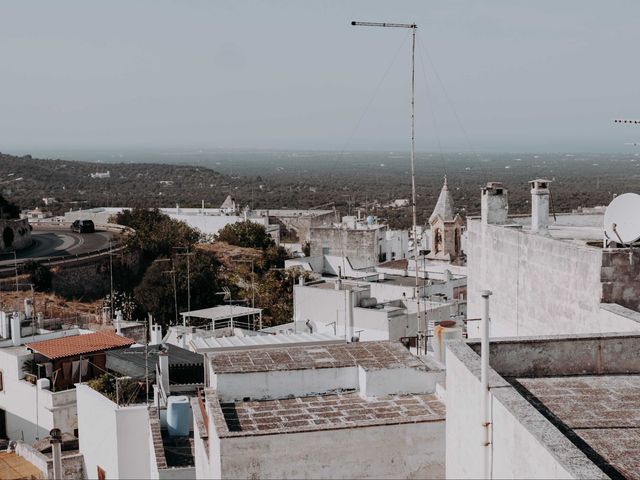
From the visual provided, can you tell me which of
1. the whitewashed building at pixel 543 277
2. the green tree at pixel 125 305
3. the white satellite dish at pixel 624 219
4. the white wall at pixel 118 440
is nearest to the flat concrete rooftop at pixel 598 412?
the whitewashed building at pixel 543 277

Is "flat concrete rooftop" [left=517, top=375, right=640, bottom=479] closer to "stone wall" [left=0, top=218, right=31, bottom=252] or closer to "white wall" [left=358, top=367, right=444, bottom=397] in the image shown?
"white wall" [left=358, top=367, right=444, bottom=397]

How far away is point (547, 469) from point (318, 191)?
5258 inches

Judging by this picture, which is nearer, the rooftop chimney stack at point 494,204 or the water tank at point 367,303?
the rooftop chimney stack at point 494,204

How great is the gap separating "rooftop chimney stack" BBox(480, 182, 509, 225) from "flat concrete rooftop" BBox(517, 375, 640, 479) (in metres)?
6.41

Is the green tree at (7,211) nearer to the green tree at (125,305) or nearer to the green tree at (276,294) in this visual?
the green tree at (125,305)

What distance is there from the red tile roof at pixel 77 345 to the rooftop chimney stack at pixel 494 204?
876cm

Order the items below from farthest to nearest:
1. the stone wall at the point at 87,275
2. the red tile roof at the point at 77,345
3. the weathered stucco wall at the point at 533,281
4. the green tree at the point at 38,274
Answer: the stone wall at the point at 87,275 → the green tree at the point at 38,274 → the red tile roof at the point at 77,345 → the weathered stucco wall at the point at 533,281

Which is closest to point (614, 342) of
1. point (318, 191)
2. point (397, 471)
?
point (397, 471)

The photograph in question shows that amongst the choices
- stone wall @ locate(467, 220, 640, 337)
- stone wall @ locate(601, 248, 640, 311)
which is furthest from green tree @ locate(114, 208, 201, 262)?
stone wall @ locate(601, 248, 640, 311)

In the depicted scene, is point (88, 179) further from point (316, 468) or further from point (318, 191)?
point (316, 468)

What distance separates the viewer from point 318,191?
137125 millimetres

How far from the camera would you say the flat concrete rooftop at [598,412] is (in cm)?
450

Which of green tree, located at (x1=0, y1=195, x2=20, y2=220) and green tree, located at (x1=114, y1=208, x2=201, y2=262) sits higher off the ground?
green tree, located at (x1=0, y1=195, x2=20, y2=220)

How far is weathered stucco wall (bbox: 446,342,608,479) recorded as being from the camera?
384cm
